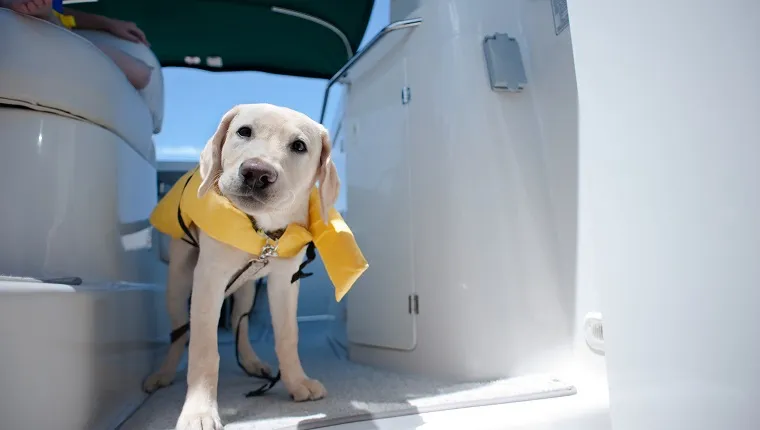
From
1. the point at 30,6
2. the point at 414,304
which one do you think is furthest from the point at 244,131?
the point at 414,304

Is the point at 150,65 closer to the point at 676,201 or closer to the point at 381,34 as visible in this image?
the point at 381,34

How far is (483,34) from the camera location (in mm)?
1489

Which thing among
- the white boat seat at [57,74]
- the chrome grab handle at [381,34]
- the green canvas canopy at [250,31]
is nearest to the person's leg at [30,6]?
the white boat seat at [57,74]

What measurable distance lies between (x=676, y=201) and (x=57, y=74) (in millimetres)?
1314

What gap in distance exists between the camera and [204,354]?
1.09 metres

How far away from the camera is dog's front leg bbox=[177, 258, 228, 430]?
0.96 metres

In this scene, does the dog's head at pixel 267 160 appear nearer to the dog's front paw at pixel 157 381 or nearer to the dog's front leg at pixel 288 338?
the dog's front leg at pixel 288 338

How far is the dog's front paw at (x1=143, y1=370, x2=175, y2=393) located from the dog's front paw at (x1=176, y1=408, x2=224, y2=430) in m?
0.47

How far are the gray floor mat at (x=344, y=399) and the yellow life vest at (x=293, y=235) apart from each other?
285 mm

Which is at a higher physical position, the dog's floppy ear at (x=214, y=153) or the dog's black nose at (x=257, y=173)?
the dog's floppy ear at (x=214, y=153)

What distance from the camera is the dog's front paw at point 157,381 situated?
53.4 inches

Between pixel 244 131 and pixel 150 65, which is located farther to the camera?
pixel 150 65

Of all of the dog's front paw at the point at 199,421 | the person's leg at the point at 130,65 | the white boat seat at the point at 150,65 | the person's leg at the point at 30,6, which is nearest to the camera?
the dog's front paw at the point at 199,421

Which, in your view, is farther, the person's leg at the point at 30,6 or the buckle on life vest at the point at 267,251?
the buckle on life vest at the point at 267,251
